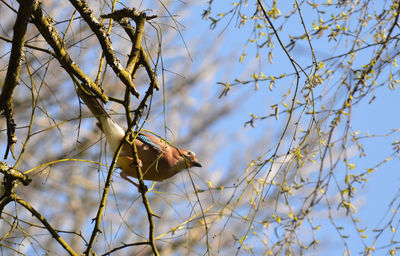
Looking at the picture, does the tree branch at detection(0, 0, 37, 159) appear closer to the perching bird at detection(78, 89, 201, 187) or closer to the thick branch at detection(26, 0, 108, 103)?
the thick branch at detection(26, 0, 108, 103)

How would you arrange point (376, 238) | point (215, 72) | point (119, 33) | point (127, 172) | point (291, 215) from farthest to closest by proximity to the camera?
point (215, 72) < point (127, 172) < point (291, 215) < point (376, 238) < point (119, 33)

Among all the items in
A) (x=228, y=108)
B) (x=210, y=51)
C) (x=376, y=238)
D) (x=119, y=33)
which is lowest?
(x=376, y=238)

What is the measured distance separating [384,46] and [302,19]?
1.19m

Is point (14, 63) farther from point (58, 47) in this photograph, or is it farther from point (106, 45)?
point (106, 45)

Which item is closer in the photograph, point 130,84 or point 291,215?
point 130,84

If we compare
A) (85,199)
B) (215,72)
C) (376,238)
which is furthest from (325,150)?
(215,72)

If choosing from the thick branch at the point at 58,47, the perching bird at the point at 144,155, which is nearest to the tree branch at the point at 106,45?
the thick branch at the point at 58,47

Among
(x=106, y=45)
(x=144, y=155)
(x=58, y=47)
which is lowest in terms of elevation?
(x=58, y=47)

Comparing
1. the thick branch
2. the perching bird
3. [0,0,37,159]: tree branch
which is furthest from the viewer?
the perching bird

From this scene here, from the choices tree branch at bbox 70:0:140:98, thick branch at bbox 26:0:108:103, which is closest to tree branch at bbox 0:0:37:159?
thick branch at bbox 26:0:108:103

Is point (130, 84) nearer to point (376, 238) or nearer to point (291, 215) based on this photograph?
point (291, 215)

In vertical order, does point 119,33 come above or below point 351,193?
above

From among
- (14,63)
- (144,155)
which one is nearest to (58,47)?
(14,63)

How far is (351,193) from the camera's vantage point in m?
3.72
